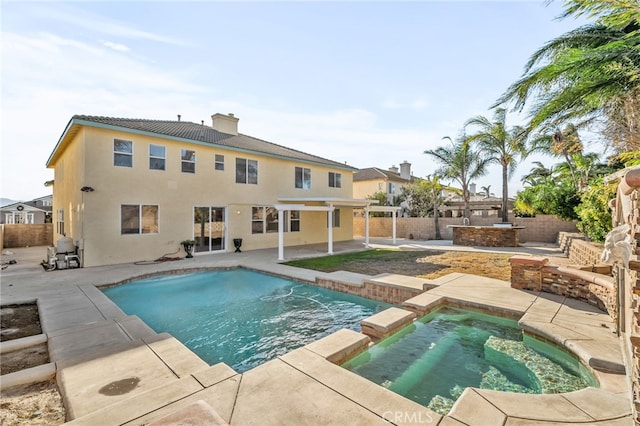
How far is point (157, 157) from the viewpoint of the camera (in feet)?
43.9

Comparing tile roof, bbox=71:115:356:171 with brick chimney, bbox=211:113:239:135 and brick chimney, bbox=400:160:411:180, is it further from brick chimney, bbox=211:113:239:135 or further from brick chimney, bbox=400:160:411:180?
brick chimney, bbox=400:160:411:180

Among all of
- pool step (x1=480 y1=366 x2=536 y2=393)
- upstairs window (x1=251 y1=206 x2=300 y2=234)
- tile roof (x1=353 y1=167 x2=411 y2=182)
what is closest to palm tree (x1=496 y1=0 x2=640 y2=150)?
pool step (x1=480 y1=366 x2=536 y2=393)

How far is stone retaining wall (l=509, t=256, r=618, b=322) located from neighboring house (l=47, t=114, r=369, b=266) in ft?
28.7

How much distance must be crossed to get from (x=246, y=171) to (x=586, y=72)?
→ 1421 cm

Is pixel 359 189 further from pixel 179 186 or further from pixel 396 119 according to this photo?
pixel 179 186

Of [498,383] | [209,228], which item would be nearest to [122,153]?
[209,228]

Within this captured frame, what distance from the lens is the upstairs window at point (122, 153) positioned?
12.2 metres

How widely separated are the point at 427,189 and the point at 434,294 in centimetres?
1885

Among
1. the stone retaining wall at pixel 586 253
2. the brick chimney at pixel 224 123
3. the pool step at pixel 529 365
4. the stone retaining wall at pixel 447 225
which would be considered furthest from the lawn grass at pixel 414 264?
the brick chimney at pixel 224 123

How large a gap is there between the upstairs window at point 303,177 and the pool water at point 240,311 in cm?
954

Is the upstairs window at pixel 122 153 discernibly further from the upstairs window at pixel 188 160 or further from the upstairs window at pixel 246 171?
the upstairs window at pixel 246 171

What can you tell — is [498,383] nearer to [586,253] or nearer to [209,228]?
[586,253]

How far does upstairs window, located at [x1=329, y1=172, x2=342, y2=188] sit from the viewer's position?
844 inches

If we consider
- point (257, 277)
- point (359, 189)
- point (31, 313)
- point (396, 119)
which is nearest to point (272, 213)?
point (257, 277)
